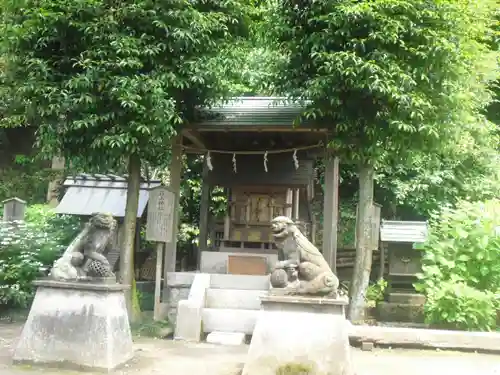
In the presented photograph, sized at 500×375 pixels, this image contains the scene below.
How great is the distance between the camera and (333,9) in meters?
10.3

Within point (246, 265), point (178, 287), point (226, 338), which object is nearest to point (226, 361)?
point (226, 338)

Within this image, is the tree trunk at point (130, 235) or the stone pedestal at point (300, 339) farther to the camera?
the tree trunk at point (130, 235)

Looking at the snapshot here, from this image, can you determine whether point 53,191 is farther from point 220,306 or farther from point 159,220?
point 220,306

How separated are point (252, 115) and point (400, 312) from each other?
6190mm

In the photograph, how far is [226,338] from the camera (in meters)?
9.65

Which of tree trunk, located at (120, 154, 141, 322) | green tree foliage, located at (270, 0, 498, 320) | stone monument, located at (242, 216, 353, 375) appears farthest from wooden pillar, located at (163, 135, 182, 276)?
stone monument, located at (242, 216, 353, 375)

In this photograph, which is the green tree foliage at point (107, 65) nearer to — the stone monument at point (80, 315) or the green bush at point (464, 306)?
the stone monument at point (80, 315)

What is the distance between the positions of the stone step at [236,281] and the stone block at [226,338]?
4.95 feet

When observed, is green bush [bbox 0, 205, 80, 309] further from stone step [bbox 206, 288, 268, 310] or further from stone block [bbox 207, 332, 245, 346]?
stone block [bbox 207, 332, 245, 346]

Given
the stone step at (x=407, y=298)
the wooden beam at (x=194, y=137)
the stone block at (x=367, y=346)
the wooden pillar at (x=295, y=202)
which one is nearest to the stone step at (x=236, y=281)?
the stone block at (x=367, y=346)

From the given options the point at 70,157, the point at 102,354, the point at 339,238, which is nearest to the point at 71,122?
the point at 70,157

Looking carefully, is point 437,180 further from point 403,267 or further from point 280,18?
point 280,18

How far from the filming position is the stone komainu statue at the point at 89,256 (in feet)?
23.5

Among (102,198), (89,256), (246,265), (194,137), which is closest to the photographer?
→ (89,256)
